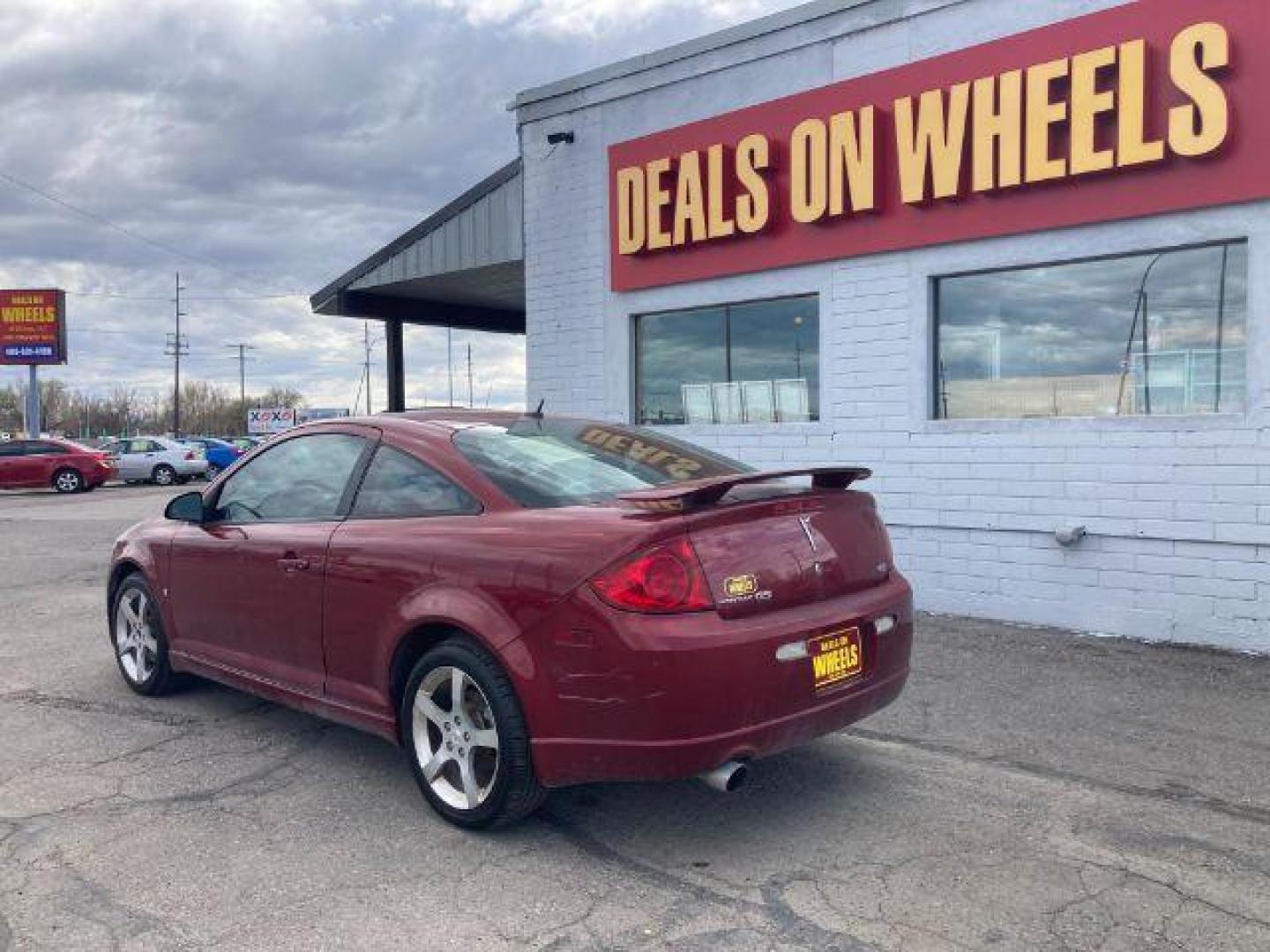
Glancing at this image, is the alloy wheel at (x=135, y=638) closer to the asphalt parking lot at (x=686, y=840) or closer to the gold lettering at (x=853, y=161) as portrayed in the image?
the asphalt parking lot at (x=686, y=840)

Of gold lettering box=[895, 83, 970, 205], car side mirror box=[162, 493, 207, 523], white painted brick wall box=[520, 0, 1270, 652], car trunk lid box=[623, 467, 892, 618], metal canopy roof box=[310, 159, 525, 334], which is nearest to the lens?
car trunk lid box=[623, 467, 892, 618]

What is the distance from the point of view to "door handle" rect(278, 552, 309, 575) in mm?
4324

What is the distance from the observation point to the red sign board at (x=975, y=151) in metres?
6.33

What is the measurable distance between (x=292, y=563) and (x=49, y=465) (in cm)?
2564

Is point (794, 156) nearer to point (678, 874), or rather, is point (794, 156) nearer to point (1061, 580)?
point (1061, 580)

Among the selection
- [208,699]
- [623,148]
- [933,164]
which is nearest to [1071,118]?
[933,164]

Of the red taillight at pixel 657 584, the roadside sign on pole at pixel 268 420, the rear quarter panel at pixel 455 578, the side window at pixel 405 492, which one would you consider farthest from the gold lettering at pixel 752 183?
the roadside sign on pole at pixel 268 420

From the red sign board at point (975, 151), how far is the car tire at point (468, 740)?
5431 millimetres

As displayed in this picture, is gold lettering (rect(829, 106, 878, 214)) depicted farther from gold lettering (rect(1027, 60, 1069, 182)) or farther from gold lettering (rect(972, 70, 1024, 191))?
gold lettering (rect(1027, 60, 1069, 182))

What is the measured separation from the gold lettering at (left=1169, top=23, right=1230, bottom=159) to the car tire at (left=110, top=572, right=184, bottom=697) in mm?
6560

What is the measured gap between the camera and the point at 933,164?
7.53 m

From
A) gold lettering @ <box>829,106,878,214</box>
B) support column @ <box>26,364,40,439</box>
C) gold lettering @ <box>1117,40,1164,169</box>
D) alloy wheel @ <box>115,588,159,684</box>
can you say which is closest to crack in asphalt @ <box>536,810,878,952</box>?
alloy wheel @ <box>115,588,159,684</box>

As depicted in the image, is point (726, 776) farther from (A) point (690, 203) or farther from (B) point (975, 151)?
(A) point (690, 203)

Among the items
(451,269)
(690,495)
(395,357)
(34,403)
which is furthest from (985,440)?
(34,403)
